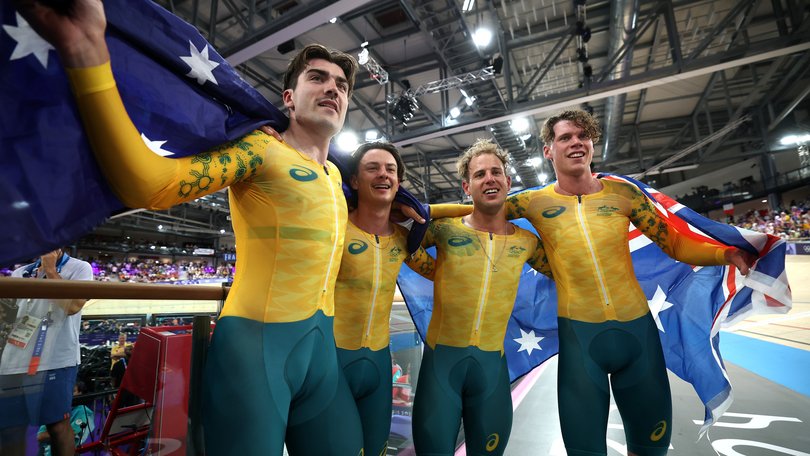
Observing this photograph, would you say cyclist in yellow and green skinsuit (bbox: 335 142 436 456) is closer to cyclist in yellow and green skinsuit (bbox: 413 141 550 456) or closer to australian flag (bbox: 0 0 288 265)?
cyclist in yellow and green skinsuit (bbox: 413 141 550 456)

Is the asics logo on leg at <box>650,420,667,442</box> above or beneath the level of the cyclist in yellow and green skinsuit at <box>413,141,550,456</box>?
beneath

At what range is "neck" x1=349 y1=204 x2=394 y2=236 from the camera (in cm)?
213

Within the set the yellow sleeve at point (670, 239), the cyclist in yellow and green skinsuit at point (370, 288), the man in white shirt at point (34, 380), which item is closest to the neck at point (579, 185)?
the yellow sleeve at point (670, 239)

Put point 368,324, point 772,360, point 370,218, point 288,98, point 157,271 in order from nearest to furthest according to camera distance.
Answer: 1. point 288,98
2. point 368,324
3. point 370,218
4. point 772,360
5. point 157,271

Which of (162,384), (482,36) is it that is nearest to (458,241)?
(162,384)

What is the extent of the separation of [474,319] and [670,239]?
4.55 feet

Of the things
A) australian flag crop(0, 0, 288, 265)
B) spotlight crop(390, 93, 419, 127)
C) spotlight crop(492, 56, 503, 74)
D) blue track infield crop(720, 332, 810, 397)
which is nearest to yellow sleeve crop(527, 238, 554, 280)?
australian flag crop(0, 0, 288, 265)

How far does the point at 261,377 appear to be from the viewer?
4.30 ft

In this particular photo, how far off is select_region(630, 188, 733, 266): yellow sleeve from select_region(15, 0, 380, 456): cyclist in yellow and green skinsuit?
1967mm

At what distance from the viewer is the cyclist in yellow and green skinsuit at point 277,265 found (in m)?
1.22

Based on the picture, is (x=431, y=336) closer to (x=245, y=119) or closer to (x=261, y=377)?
(x=261, y=377)

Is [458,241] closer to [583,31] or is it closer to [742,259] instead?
[742,259]

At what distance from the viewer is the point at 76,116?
100cm

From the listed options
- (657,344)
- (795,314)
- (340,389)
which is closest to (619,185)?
(657,344)
